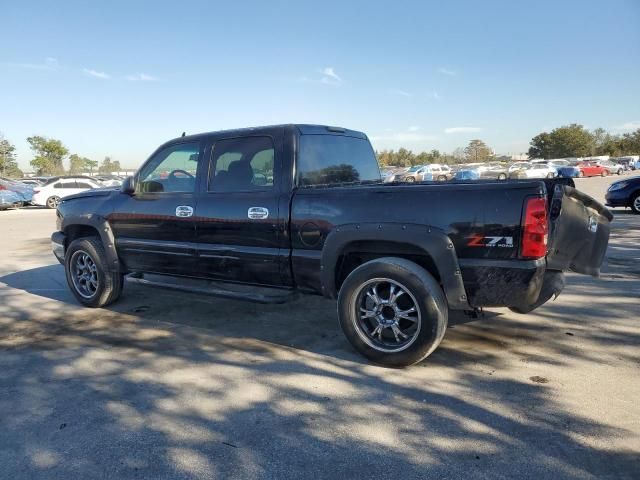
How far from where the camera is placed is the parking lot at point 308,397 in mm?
2631

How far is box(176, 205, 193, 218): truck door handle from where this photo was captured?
4.84m

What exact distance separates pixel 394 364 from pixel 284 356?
36.1 inches

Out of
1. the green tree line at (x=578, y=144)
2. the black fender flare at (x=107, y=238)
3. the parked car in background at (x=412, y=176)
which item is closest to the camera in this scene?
the black fender flare at (x=107, y=238)

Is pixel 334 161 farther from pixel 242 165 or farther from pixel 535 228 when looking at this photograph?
pixel 535 228

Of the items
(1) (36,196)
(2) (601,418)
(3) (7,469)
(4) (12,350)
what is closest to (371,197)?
(2) (601,418)

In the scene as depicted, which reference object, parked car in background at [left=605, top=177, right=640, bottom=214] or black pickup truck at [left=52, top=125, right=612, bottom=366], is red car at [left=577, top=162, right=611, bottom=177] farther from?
black pickup truck at [left=52, top=125, right=612, bottom=366]

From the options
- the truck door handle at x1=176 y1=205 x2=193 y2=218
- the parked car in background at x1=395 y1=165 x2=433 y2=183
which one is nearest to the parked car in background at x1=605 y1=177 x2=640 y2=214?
the parked car in background at x1=395 y1=165 x2=433 y2=183

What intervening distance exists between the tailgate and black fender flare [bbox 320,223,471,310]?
69 centimetres

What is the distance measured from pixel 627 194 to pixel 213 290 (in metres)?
13.5

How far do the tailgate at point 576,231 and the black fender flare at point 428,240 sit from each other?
0.69 m

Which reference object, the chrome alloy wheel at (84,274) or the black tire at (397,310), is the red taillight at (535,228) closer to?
the black tire at (397,310)

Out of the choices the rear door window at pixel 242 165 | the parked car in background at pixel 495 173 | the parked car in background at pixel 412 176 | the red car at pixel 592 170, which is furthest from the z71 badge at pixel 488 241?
the red car at pixel 592 170

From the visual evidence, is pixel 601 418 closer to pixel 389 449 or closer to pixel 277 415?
pixel 389 449

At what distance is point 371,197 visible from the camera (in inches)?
150
